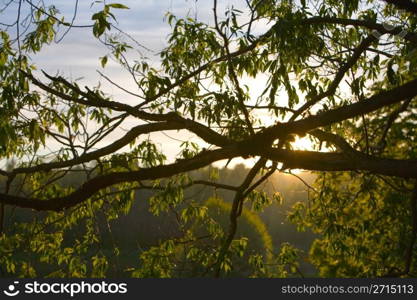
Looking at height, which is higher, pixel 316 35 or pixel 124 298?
pixel 316 35

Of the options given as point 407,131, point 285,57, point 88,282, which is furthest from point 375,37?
point 407,131

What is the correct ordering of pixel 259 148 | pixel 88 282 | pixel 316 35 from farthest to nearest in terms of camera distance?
pixel 88 282 → pixel 316 35 → pixel 259 148

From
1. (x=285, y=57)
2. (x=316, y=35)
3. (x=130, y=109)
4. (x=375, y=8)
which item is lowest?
(x=130, y=109)

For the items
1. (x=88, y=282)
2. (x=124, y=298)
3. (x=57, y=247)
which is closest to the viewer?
(x=124, y=298)

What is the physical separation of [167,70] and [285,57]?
120 inches

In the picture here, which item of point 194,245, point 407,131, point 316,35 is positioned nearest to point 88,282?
point 194,245

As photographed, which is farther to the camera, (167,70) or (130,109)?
(167,70)

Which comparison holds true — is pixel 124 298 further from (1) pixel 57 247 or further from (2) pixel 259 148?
(2) pixel 259 148

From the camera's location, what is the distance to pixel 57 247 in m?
8.91
